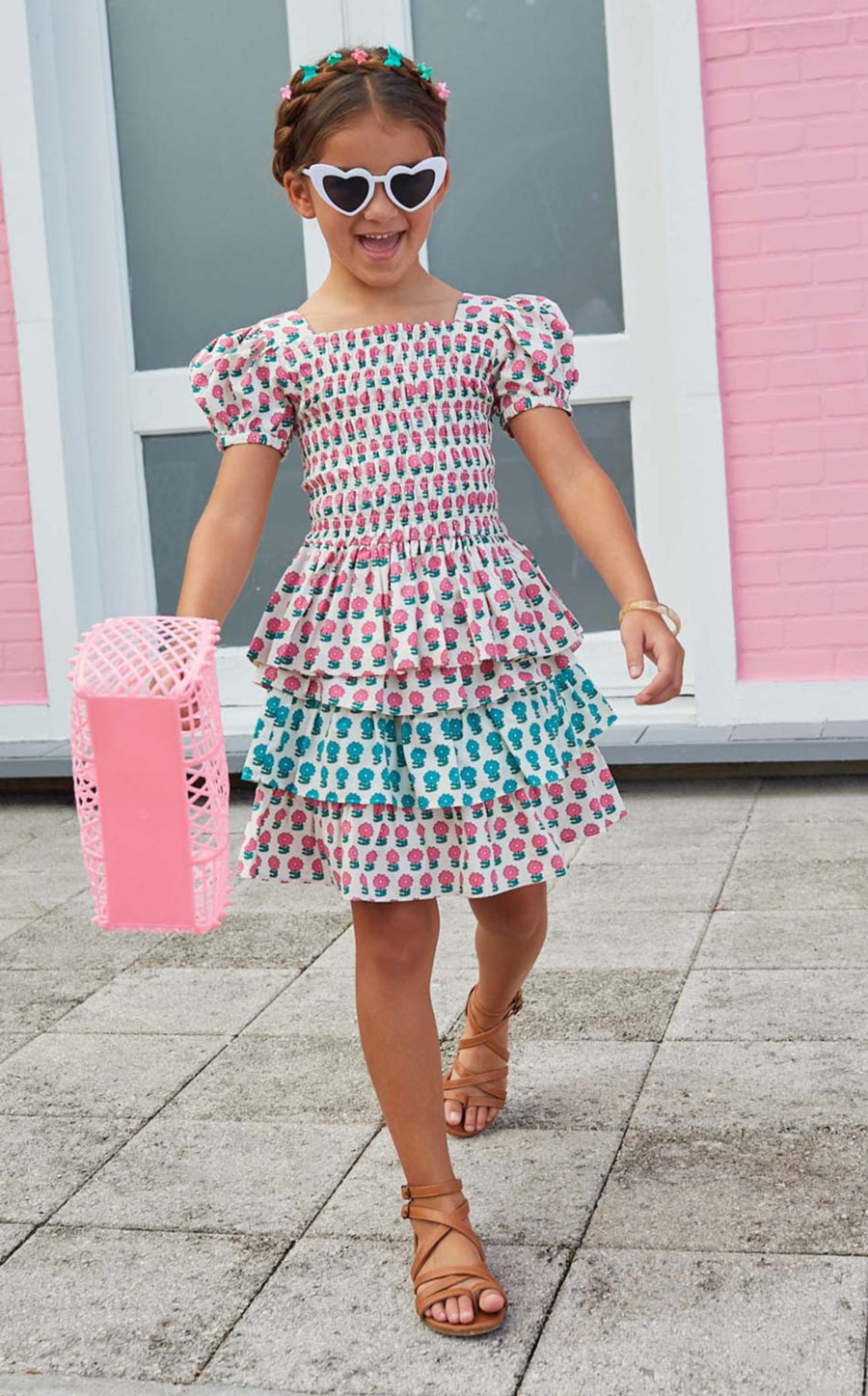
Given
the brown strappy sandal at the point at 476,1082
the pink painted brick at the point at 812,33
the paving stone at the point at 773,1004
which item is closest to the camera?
the brown strappy sandal at the point at 476,1082

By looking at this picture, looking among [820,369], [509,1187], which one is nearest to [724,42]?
[820,369]

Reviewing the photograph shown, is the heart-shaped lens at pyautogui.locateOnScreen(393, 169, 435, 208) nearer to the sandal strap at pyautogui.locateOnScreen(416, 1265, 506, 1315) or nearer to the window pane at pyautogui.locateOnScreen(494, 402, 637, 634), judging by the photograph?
the sandal strap at pyautogui.locateOnScreen(416, 1265, 506, 1315)

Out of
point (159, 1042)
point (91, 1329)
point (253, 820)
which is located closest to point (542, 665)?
point (253, 820)

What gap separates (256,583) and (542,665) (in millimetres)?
3300

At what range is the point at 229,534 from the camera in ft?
7.70

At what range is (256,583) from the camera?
5.60 metres

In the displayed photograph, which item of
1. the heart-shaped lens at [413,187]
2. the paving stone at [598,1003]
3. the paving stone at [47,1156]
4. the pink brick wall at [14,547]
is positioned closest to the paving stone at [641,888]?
the paving stone at [598,1003]

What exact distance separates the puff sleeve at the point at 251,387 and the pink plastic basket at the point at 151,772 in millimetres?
372

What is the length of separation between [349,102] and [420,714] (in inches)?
30.1

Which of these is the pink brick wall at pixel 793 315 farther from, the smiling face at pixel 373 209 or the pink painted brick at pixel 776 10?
the smiling face at pixel 373 209

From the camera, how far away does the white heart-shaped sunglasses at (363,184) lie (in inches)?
88.9

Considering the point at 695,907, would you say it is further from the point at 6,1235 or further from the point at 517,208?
the point at 517,208

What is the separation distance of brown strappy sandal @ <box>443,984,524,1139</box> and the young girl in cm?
42

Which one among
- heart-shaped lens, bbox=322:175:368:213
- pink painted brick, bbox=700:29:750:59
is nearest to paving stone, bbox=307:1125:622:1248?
heart-shaped lens, bbox=322:175:368:213
